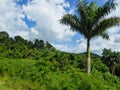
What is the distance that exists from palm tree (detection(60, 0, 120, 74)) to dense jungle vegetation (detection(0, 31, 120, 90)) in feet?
9.58

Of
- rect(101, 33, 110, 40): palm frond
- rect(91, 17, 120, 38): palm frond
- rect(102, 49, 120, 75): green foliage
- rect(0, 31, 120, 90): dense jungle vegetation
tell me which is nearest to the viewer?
rect(0, 31, 120, 90): dense jungle vegetation

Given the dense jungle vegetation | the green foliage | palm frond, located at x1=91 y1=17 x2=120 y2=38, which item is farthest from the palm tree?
the green foliage

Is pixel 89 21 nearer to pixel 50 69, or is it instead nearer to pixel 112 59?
pixel 50 69

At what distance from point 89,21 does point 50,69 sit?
34.6 feet

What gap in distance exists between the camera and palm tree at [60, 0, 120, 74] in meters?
19.6

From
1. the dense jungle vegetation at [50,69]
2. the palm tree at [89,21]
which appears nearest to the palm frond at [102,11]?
the palm tree at [89,21]

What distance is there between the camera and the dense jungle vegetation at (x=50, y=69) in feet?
41.2

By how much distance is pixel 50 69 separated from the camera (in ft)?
94.9

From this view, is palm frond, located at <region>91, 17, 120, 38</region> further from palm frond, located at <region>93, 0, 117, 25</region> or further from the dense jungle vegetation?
the dense jungle vegetation

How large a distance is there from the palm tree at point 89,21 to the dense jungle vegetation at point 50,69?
9.58 feet

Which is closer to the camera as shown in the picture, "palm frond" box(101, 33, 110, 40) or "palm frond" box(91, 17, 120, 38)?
"palm frond" box(91, 17, 120, 38)

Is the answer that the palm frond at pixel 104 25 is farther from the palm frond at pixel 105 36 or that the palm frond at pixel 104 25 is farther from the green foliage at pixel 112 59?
the green foliage at pixel 112 59

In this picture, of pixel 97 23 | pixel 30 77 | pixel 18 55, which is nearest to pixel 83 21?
pixel 97 23

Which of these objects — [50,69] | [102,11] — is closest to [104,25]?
[102,11]
